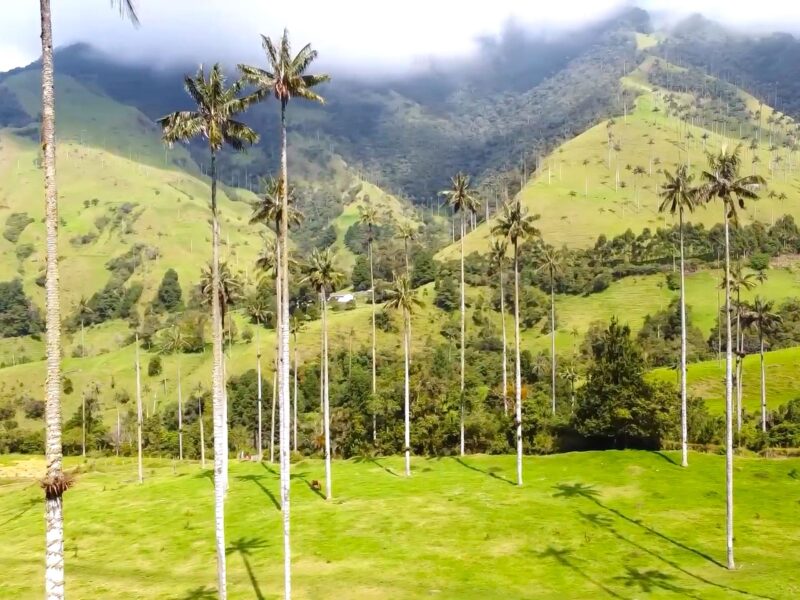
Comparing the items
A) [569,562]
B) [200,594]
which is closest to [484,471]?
[569,562]

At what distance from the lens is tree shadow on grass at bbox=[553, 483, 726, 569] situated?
47.6 metres

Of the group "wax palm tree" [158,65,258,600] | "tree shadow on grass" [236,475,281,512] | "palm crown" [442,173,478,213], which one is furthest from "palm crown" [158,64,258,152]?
"palm crown" [442,173,478,213]

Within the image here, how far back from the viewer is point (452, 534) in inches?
2083

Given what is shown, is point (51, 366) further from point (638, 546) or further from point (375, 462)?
point (375, 462)

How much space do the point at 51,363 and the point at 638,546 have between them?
140ft

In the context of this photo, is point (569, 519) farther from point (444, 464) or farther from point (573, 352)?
point (573, 352)

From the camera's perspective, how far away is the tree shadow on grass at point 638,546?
132 ft

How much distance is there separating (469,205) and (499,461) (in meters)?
31.7

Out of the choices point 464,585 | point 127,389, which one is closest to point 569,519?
point 464,585

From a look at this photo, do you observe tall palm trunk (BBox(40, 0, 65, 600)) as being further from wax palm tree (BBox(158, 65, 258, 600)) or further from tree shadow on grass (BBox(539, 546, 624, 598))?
tree shadow on grass (BBox(539, 546, 624, 598))

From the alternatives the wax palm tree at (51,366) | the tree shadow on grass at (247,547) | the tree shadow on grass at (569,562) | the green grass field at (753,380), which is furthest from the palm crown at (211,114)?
the green grass field at (753,380)

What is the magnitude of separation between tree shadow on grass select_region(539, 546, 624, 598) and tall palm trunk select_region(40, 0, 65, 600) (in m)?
31.2

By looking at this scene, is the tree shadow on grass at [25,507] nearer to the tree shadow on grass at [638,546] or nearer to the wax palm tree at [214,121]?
the wax palm tree at [214,121]

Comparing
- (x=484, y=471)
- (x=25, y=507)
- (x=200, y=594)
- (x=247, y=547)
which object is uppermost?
(x=200, y=594)
